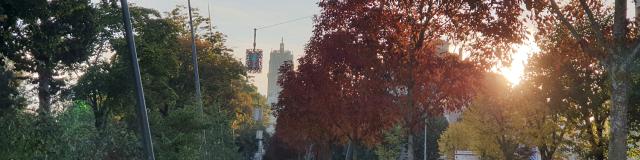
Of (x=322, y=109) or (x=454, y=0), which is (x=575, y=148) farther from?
(x=454, y=0)

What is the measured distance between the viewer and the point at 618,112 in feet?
49.3

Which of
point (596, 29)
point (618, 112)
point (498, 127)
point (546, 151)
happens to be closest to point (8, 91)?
point (498, 127)

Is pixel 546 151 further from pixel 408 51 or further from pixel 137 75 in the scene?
pixel 137 75

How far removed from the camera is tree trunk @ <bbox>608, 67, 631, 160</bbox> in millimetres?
14844

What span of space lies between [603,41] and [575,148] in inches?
1107

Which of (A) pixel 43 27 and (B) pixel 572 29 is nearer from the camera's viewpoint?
(B) pixel 572 29

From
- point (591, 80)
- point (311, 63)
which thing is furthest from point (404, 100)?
point (591, 80)

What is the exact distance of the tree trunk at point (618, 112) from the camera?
48.7ft

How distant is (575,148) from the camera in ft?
137

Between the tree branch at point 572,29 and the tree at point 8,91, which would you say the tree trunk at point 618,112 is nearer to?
the tree branch at point 572,29

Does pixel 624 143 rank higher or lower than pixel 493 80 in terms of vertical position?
lower

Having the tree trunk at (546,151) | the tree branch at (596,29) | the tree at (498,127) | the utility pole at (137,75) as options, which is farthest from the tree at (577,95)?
the utility pole at (137,75)

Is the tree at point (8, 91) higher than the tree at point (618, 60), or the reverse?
the tree at point (8, 91)

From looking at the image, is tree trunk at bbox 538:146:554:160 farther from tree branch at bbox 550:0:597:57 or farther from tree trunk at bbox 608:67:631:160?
tree trunk at bbox 608:67:631:160
